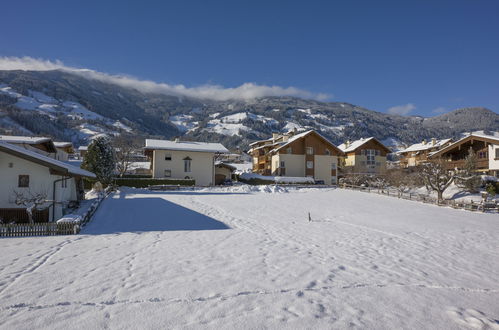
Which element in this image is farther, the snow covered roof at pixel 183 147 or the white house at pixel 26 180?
the snow covered roof at pixel 183 147

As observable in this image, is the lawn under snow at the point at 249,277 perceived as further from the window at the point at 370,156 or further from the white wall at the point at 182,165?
the window at the point at 370,156

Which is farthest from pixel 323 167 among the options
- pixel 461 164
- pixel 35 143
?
pixel 35 143

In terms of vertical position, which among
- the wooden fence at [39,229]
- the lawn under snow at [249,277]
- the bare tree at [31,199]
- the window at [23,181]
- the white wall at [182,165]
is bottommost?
the lawn under snow at [249,277]

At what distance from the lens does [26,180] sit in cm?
1630

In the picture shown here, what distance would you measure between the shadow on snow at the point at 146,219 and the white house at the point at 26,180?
2.68m

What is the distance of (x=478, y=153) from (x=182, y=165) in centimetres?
4122

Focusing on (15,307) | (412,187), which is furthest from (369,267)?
(412,187)

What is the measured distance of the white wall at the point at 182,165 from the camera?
1601 inches

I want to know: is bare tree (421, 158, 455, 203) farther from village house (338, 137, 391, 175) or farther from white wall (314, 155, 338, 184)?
village house (338, 137, 391, 175)

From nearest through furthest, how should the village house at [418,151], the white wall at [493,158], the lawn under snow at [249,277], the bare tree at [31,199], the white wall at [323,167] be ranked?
the lawn under snow at [249,277]
the bare tree at [31,199]
the white wall at [493,158]
the white wall at [323,167]
the village house at [418,151]

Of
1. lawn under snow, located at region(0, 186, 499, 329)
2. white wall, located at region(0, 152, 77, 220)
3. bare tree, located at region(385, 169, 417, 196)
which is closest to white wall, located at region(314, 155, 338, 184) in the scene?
bare tree, located at region(385, 169, 417, 196)

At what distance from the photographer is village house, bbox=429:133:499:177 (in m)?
35.3

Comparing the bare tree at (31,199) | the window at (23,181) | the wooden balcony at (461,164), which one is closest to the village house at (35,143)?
the window at (23,181)

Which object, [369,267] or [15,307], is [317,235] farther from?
[15,307]
